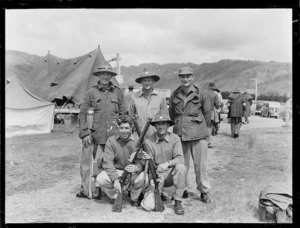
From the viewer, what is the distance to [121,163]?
471 cm

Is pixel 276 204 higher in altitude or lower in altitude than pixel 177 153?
lower

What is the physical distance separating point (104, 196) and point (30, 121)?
912cm

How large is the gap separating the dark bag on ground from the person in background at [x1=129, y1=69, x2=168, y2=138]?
1.82 meters

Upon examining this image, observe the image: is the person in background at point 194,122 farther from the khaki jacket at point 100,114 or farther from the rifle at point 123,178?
the khaki jacket at point 100,114

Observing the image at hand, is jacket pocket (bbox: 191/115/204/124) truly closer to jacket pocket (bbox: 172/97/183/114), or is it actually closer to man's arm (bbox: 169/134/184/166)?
jacket pocket (bbox: 172/97/183/114)

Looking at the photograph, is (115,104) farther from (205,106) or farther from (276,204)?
(276,204)

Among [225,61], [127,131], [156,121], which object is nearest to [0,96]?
[127,131]

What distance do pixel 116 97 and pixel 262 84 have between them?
67869 millimetres

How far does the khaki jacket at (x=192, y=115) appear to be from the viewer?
189 inches

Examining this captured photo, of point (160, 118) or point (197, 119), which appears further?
point (197, 119)

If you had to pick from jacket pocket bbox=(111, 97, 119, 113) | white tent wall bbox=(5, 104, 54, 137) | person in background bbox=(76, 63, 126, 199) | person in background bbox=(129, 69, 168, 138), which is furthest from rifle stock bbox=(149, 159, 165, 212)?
white tent wall bbox=(5, 104, 54, 137)

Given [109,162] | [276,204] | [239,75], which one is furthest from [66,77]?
[239,75]

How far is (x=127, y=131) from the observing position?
4.60 m
